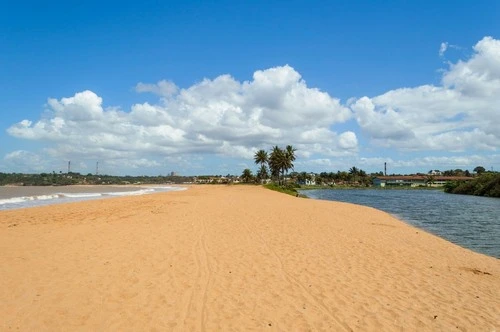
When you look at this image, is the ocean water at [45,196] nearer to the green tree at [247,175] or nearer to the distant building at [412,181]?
the green tree at [247,175]

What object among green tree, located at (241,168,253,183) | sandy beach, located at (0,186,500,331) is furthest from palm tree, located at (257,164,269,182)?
sandy beach, located at (0,186,500,331)

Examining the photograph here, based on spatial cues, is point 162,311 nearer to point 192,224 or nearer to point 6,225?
point 192,224

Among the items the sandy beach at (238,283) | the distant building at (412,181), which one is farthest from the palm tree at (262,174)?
the sandy beach at (238,283)

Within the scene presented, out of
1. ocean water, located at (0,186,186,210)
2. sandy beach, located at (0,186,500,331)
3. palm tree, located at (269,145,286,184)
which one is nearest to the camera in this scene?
sandy beach, located at (0,186,500,331)

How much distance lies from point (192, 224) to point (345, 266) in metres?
10.4

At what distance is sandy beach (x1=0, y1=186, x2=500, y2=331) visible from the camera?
6.63 meters

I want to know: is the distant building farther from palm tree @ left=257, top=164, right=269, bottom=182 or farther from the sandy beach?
the sandy beach

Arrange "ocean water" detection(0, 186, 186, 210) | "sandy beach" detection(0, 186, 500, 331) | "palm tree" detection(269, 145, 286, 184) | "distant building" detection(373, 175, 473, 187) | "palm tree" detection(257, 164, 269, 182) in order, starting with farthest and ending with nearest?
1. "distant building" detection(373, 175, 473, 187)
2. "palm tree" detection(257, 164, 269, 182)
3. "palm tree" detection(269, 145, 286, 184)
4. "ocean water" detection(0, 186, 186, 210)
5. "sandy beach" detection(0, 186, 500, 331)

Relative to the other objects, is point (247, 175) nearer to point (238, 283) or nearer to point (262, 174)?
point (262, 174)

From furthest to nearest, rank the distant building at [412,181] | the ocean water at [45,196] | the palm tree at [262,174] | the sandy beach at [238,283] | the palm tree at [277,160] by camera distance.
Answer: the distant building at [412,181] → the palm tree at [262,174] → the palm tree at [277,160] → the ocean water at [45,196] → the sandy beach at [238,283]

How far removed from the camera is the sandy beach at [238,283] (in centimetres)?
663

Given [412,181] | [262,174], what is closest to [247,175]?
[262,174]

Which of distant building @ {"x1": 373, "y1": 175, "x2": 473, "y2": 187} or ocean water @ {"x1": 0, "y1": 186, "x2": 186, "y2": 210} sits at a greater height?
distant building @ {"x1": 373, "y1": 175, "x2": 473, "y2": 187}

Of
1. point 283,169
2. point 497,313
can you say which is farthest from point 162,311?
point 283,169
